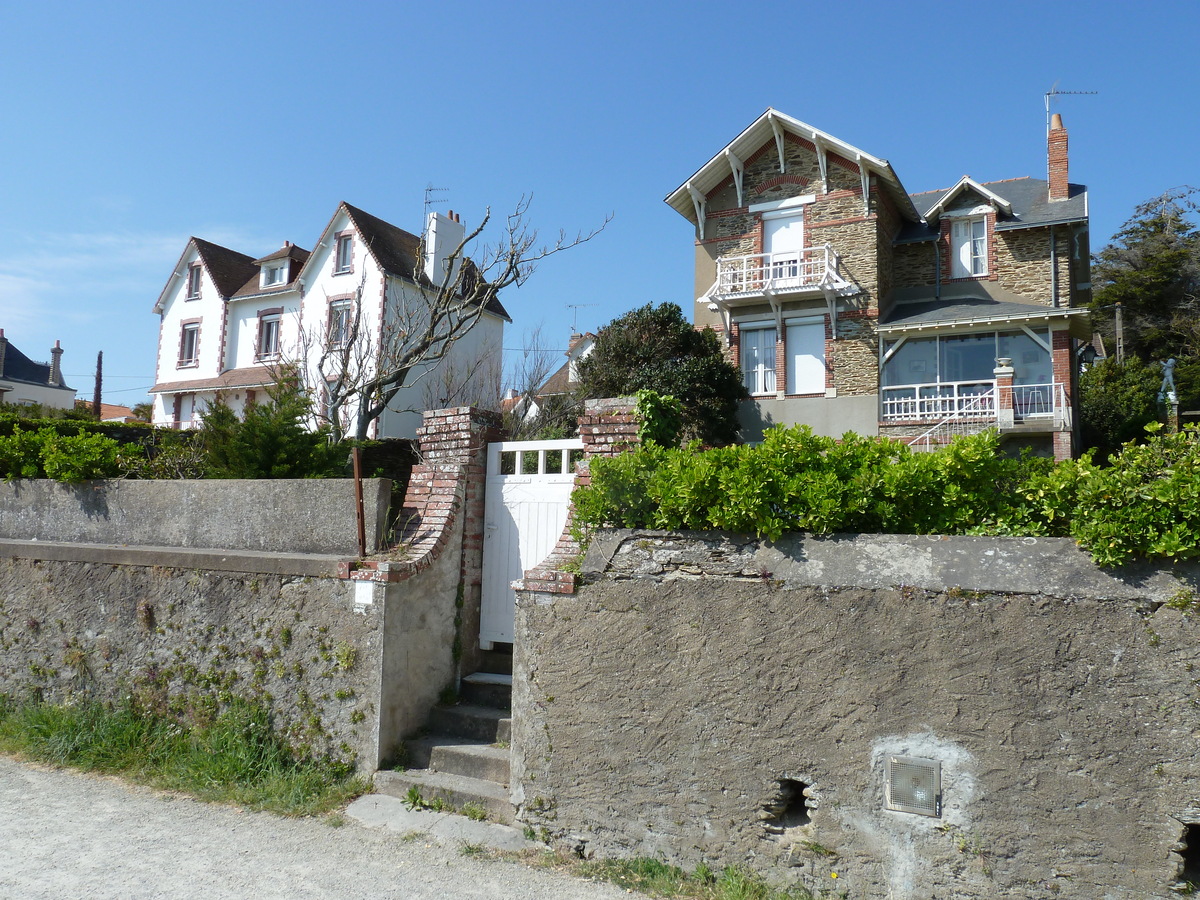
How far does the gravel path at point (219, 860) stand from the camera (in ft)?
14.6

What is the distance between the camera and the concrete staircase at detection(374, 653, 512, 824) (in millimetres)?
5312

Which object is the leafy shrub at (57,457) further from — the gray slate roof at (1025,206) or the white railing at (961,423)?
the gray slate roof at (1025,206)

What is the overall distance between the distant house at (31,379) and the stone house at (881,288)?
3533 cm

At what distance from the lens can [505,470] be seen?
6930 mm

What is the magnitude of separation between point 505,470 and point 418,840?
304 cm

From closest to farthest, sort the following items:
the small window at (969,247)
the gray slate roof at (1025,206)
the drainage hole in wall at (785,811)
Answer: the drainage hole in wall at (785,811), the gray slate roof at (1025,206), the small window at (969,247)

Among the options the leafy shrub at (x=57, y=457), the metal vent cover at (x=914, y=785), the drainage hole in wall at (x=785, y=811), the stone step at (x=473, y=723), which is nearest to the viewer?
the metal vent cover at (x=914, y=785)

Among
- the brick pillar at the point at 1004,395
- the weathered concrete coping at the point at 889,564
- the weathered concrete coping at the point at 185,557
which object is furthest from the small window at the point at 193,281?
the weathered concrete coping at the point at 889,564

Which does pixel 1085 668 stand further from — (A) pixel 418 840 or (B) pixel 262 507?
(B) pixel 262 507

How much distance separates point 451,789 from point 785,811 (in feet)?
7.46

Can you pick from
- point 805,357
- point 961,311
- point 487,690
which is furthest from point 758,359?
point 487,690

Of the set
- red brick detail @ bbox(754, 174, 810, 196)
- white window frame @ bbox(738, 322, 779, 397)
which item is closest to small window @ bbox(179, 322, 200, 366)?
white window frame @ bbox(738, 322, 779, 397)

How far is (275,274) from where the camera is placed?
2566cm

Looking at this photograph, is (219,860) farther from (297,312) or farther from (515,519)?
(297,312)
